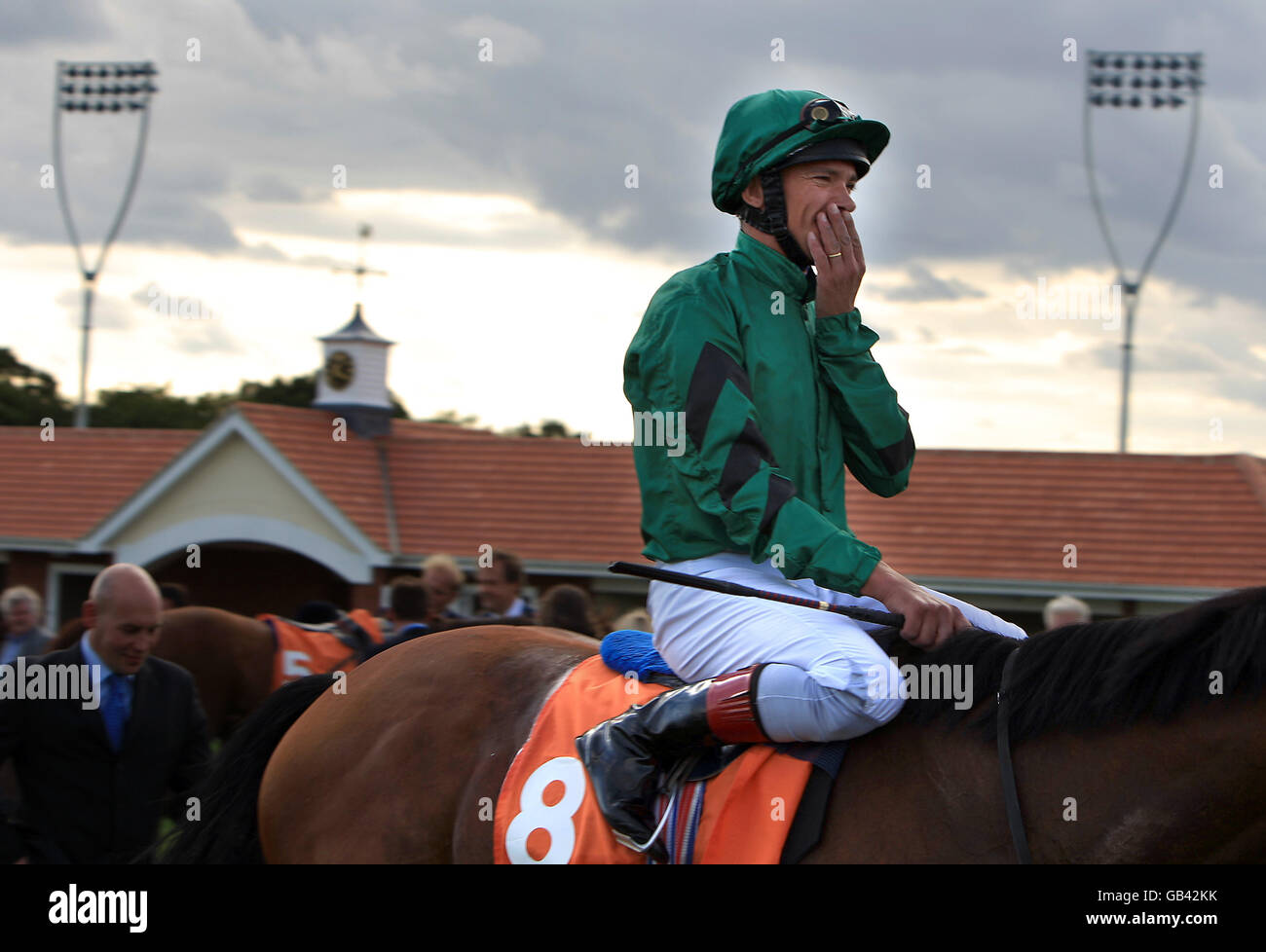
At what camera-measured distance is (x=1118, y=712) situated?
241cm

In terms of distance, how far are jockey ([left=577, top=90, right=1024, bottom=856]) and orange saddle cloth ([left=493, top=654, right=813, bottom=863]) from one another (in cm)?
6

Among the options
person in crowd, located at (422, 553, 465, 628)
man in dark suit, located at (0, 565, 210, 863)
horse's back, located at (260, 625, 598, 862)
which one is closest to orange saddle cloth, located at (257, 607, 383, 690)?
person in crowd, located at (422, 553, 465, 628)

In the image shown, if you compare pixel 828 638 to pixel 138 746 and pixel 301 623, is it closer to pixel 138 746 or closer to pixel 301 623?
pixel 138 746

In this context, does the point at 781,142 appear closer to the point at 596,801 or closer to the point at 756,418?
the point at 756,418

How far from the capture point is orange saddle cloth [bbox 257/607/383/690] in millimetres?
7551

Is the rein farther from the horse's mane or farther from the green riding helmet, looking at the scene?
the green riding helmet

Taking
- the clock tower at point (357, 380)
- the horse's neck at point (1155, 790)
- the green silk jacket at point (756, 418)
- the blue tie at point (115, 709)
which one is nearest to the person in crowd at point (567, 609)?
the blue tie at point (115, 709)

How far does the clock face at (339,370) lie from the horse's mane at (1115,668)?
21067 mm

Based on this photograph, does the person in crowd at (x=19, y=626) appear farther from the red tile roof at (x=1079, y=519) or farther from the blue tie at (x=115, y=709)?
the red tile roof at (x=1079, y=519)

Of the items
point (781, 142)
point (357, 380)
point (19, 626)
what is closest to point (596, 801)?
point (781, 142)

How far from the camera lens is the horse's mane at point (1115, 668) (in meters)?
2.33

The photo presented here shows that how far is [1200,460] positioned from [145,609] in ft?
56.7

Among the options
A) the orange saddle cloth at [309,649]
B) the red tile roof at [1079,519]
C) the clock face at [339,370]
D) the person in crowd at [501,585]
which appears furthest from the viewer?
the clock face at [339,370]

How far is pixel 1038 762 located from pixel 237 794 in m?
2.06
